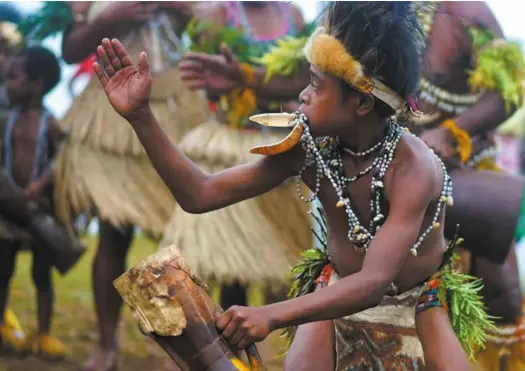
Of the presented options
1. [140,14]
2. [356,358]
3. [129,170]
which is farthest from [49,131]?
[356,358]

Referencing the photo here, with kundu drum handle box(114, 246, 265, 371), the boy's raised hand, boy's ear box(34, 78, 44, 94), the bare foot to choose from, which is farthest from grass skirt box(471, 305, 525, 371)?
boy's ear box(34, 78, 44, 94)

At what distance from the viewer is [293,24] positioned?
13.4 feet

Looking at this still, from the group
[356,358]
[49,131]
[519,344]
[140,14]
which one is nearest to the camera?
[356,358]

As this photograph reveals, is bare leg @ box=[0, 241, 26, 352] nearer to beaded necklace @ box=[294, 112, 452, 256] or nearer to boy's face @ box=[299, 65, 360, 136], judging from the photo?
beaded necklace @ box=[294, 112, 452, 256]

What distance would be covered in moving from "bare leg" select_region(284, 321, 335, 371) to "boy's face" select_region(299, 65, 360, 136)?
0.50m

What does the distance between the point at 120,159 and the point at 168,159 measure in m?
2.32

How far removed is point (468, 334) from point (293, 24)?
2028 millimetres

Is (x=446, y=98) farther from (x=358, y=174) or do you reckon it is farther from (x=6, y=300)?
(x=6, y=300)

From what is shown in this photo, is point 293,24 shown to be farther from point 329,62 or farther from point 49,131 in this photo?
point 329,62

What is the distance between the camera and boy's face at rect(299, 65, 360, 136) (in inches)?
81.9

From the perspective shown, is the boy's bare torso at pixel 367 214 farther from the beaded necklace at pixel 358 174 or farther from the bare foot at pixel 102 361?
the bare foot at pixel 102 361

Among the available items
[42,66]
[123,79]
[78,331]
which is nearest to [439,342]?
[123,79]

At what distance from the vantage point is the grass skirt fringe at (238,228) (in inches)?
154

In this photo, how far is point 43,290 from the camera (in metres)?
4.81
